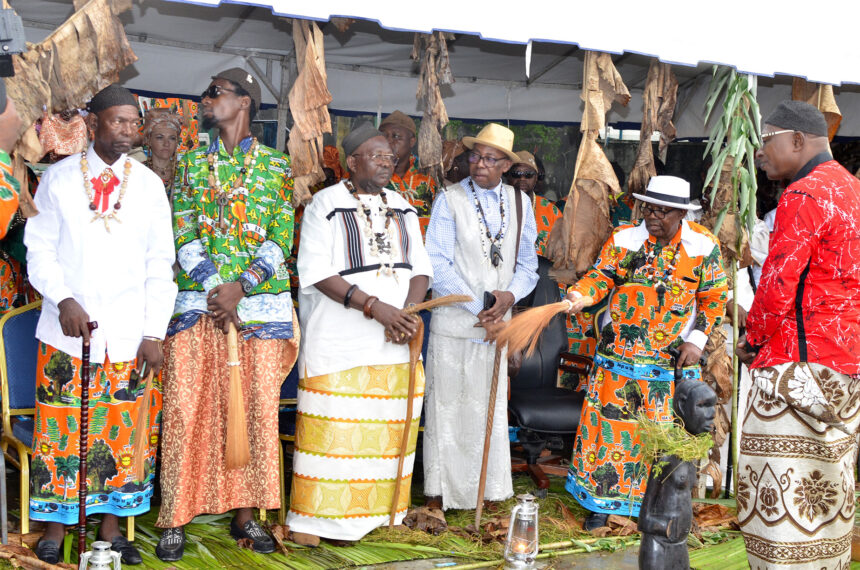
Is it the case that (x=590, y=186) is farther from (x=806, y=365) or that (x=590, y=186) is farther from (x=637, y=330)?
(x=806, y=365)

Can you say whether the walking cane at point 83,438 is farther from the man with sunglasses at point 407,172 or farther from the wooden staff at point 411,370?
the man with sunglasses at point 407,172

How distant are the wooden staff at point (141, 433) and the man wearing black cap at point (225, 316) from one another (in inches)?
6.8

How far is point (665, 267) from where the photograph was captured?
5.25 meters

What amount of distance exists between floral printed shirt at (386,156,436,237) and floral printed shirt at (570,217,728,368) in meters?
1.78

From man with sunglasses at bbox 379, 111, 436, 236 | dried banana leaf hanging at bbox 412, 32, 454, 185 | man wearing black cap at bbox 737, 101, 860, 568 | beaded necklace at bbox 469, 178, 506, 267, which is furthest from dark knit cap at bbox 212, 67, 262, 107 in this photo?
man wearing black cap at bbox 737, 101, 860, 568

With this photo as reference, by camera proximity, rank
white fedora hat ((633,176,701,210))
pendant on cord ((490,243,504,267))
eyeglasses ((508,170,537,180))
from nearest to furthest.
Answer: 1. white fedora hat ((633,176,701,210))
2. pendant on cord ((490,243,504,267))
3. eyeglasses ((508,170,537,180))

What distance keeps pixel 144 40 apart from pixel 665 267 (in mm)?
4588

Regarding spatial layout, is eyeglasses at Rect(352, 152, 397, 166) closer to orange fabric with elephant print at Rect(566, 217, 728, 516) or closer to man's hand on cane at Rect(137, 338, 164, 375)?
orange fabric with elephant print at Rect(566, 217, 728, 516)

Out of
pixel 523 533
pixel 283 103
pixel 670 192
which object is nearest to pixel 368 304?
pixel 523 533

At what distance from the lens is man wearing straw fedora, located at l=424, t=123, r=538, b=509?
5.41 metres

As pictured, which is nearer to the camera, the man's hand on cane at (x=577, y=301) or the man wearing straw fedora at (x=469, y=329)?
the man's hand on cane at (x=577, y=301)

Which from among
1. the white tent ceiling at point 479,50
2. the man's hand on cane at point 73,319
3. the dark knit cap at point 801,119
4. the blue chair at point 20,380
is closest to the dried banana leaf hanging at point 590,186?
the white tent ceiling at point 479,50

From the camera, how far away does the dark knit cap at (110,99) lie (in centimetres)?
426

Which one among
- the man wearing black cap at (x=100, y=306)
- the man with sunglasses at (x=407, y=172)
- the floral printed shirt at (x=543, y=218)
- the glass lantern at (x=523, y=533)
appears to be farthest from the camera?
the floral printed shirt at (x=543, y=218)
